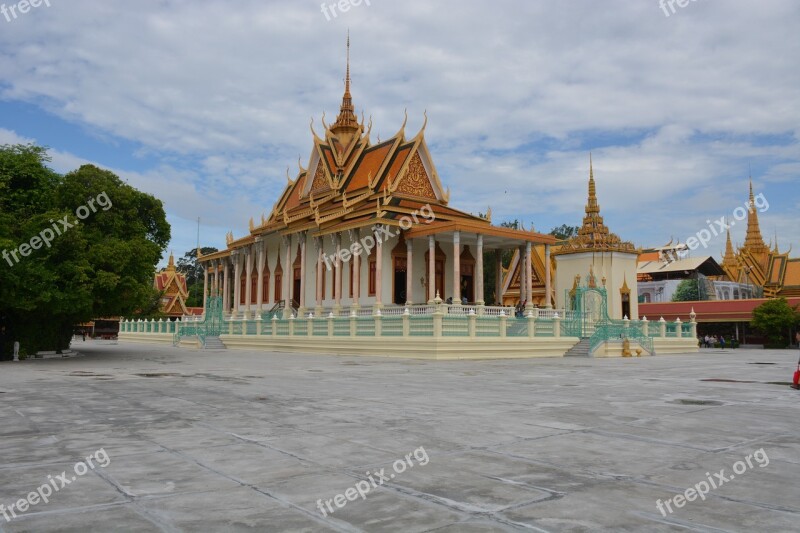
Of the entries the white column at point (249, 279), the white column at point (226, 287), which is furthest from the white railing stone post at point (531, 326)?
the white column at point (226, 287)

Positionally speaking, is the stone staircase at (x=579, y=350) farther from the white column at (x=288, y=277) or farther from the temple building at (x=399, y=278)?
the white column at (x=288, y=277)

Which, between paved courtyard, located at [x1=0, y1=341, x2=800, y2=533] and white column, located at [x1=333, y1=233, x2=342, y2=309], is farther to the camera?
white column, located at [x1=333, y1=233, x2=342, y2=309]

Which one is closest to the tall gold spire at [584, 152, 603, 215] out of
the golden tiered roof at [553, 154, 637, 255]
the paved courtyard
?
the golden tiered roof at [553, 154, 637, 255]

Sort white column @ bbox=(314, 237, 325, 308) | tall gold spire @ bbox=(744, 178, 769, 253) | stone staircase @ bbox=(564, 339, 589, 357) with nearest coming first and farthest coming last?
stone staircase @ bbox=(564, 339, 589, 357) < white column @ bbox=(314, 237, 325, 308) < tall gold spire @ bbox=(744, 178, 769, 253)

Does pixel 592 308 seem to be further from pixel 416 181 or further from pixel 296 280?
pixel 296 280

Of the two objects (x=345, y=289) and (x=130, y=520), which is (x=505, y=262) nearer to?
(x=345, y=289)

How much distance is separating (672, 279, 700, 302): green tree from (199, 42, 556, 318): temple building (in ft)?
81.6

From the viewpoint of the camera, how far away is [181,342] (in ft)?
112

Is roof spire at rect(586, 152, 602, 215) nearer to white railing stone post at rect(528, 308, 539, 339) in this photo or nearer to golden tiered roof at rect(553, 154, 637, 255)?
golden tiered roof at rect(553, 154, 637, 255)

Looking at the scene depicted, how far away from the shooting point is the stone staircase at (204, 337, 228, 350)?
31.0 metres

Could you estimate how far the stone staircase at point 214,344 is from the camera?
30969 millimetres

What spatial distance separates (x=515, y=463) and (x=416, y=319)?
656 inches

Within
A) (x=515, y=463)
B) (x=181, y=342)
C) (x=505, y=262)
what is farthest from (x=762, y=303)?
(x=515, y=463)

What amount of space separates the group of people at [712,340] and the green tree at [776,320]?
8.29 feet
